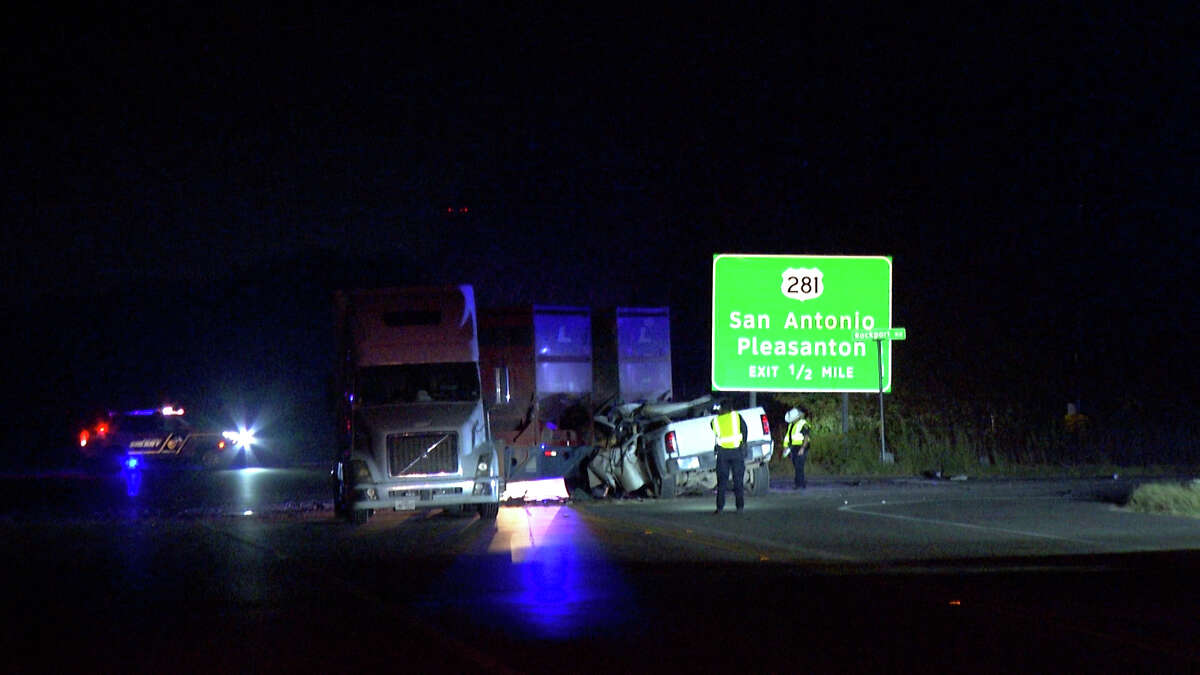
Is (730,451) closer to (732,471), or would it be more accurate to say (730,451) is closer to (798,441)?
(732,471)

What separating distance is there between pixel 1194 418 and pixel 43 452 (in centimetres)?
4011

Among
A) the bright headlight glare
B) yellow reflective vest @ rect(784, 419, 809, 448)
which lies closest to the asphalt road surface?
yellow reflective vest @ rect(784, 419, 809, 448)

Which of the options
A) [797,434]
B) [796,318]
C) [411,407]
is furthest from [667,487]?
[796,318]

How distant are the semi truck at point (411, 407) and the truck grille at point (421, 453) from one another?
0.02 metres

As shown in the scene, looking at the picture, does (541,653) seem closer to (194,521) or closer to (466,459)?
(466,459)

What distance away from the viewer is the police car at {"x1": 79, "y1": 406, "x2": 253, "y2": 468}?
35.9 m

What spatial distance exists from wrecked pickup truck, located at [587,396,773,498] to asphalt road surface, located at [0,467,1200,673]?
1151 mm

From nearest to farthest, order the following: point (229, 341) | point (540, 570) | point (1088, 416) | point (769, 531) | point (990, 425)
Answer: point (540, 570)
point (769, 531)
point (990, 425)
point (1088, 416)
point (229, 341)

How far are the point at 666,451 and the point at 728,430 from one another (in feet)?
9.28

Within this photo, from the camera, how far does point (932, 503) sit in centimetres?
2280

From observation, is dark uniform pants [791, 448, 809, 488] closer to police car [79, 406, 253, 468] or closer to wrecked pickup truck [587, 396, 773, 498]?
wrecked pickup truck [587, 396, 773, 498]

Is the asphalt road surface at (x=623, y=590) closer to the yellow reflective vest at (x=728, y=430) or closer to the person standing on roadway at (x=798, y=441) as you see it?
the yellow reflective vest at (x=728, y=430)

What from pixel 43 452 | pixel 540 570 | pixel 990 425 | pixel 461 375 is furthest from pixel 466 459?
pixel 43 452

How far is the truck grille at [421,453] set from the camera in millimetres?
20750
